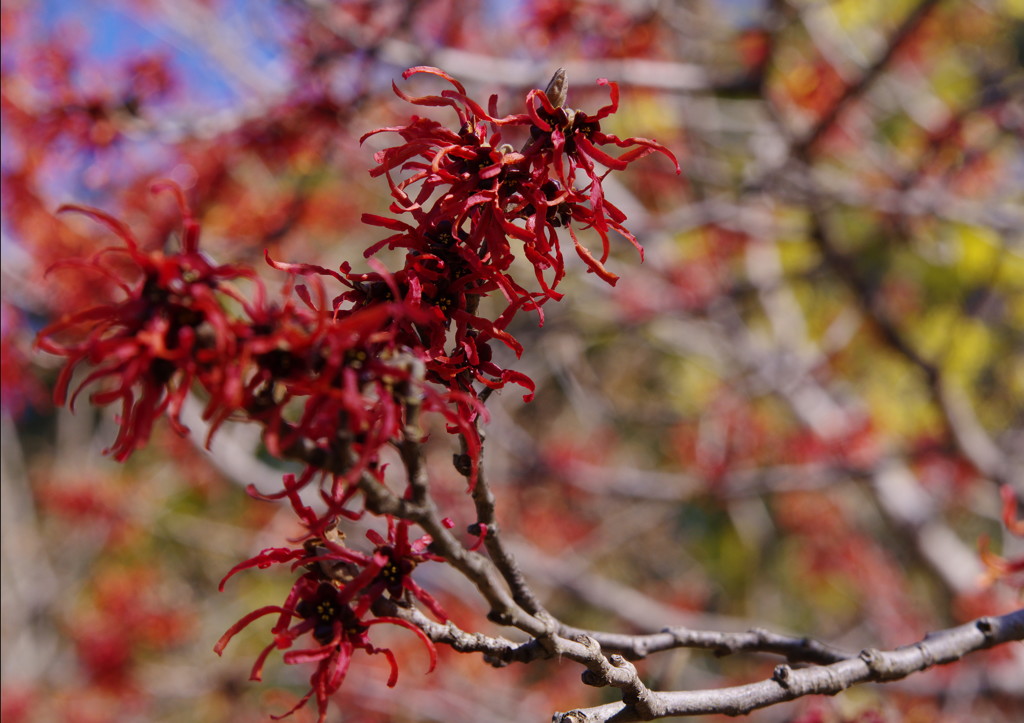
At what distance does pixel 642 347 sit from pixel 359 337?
8289 millimetres

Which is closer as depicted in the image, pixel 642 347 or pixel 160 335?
pixel 160 335

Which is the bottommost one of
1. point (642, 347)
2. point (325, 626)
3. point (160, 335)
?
point (325, 626)

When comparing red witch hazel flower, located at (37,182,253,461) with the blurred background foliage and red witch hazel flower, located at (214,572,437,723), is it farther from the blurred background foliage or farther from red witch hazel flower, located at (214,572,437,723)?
the blurred background foliage

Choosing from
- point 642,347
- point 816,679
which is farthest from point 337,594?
point 642,347

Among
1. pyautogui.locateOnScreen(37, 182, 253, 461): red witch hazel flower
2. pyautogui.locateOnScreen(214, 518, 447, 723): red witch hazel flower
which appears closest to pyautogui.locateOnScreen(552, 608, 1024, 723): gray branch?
pyautogui.locateOnScreen(214, 518, 447, 723): red witch hazel flower

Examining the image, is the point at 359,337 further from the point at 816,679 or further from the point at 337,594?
the point at 816,679

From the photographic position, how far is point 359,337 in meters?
0.94

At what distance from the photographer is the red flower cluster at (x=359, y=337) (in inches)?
35.5

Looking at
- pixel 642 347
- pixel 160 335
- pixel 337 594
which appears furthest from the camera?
pixel 642 347

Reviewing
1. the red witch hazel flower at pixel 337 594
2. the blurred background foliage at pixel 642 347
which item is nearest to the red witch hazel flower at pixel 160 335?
the red witch hazel flower at pixel 337 594

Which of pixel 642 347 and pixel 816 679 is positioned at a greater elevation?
pixel 642 347

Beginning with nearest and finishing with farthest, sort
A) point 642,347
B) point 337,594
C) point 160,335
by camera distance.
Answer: point 160,335 < point 337,594 < point 642,347

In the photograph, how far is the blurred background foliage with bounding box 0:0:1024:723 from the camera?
365 cm

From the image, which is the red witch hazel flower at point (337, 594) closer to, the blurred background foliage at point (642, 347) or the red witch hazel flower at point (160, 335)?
the red witch hazel flower at point (160, 335)
